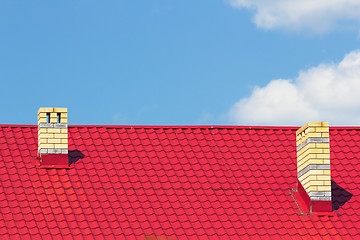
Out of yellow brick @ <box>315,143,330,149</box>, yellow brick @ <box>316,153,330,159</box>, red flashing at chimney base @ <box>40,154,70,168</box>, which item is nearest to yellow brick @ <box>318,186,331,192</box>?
yellow brick @ <box>316,153,330,159</box>

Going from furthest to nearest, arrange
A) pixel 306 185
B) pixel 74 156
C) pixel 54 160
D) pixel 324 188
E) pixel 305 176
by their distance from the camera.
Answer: pixel 74 156, pixel 54 160, pixel 305 176, pixel 306 185, pixel 324 188

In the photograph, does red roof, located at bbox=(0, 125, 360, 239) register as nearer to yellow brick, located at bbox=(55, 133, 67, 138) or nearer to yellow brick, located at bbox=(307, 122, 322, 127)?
yellow brick, located at bbox=(55, 133, 67, 138)

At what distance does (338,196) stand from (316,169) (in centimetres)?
107

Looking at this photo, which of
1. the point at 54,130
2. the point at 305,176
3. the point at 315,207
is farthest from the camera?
the point at 54,130

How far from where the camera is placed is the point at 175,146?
26.3 meters

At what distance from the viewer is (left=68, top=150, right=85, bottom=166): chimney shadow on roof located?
2536 cm

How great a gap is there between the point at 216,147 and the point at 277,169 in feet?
6.10

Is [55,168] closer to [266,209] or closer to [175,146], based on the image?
[175,146]

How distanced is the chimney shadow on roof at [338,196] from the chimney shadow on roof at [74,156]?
6.76 m

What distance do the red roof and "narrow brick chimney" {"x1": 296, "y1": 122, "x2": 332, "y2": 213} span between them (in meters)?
0.37

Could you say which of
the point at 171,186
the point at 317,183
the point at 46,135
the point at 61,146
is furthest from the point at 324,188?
the point at 46,135

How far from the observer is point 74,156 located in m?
25.5

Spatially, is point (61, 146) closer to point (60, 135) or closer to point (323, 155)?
point (60, 135)

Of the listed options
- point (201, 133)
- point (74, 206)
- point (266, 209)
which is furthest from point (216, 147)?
point (74, 206)
